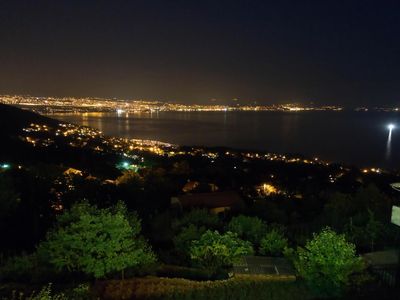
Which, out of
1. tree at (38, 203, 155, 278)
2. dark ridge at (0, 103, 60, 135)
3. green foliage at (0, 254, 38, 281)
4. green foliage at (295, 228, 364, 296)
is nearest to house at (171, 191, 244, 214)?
green foliage at (0, 254, 38, 281)

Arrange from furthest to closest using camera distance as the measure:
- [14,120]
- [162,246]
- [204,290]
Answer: [14,120]
[162,246]
[204,290]

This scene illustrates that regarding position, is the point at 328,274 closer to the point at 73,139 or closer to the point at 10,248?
the point at 10,248

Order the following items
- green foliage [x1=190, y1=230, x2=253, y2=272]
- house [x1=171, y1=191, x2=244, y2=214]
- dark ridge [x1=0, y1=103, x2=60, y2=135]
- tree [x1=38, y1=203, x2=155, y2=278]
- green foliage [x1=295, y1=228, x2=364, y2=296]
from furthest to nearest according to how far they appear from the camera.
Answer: dark ridge [x1=0, y1=103, x2=60, y2=135] → house [x1=171, y1=191, x2=244, y2=214] → green foliage [x1=190, y1=230, x2=253, y2=272] → tree [x1=38, y1=203, x2=155, y2=278] → green foliage [x1=295, y1=228, x2=364, y2=296]

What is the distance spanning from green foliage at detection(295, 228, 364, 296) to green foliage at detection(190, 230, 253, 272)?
1.75 meters

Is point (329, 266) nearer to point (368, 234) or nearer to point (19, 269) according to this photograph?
point (368, 234)

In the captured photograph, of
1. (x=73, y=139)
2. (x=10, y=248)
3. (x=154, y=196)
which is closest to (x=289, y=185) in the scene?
(x=154, y=196)

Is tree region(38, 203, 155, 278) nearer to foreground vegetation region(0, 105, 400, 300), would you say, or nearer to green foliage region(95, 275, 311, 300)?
foreground vegetation region(0, 105, 400, 300)

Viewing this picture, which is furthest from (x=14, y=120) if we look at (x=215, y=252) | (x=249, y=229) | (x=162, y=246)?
(x=215, y=252)

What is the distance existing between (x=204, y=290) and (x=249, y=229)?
4358 millimetres

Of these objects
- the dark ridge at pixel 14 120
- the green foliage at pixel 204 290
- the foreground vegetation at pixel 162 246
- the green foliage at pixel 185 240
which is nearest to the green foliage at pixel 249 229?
the foreground vegetation at pixel 162 246

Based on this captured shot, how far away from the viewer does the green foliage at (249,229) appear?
1023cm

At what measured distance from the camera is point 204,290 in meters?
6.38

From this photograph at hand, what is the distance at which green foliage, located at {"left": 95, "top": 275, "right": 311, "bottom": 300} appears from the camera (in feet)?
20.7

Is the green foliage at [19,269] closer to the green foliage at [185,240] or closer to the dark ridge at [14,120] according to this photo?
the green foliage at [185,240]
